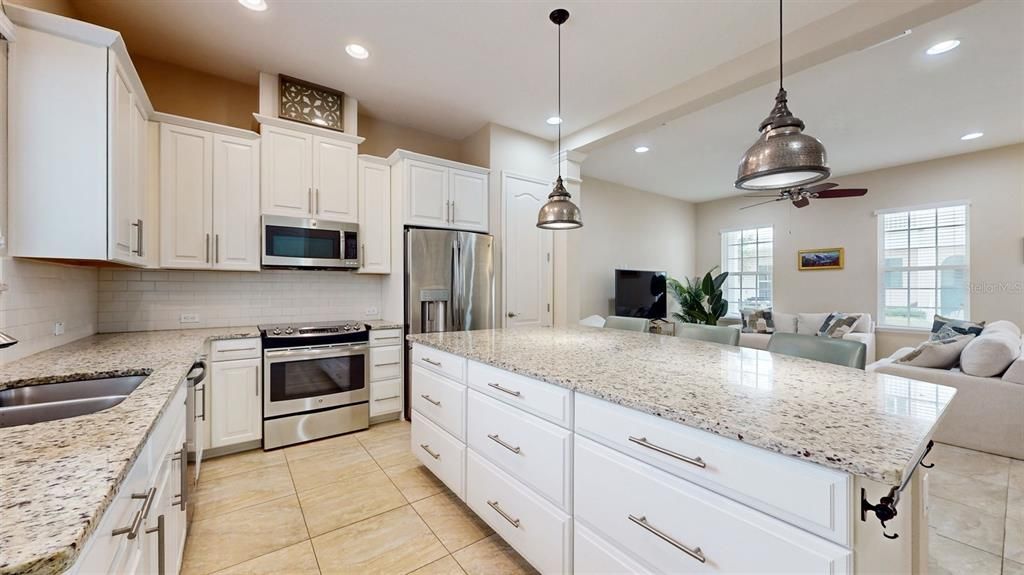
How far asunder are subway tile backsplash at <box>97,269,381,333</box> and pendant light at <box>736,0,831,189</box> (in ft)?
10.7

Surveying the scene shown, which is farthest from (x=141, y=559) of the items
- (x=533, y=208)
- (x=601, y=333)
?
(x=533, y=208)

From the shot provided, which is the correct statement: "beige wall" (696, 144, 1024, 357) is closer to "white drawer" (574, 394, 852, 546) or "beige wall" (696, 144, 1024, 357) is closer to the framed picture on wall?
the framed picture on wall

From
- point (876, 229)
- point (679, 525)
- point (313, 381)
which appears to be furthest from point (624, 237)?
point (679, 525)

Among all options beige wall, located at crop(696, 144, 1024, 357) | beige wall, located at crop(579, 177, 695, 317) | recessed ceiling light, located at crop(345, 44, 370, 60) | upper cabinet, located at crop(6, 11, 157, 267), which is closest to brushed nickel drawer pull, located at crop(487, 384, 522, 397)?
upper cabinet, located at crop(6, 11, 157, 267)

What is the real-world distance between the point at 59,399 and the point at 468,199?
2.95m

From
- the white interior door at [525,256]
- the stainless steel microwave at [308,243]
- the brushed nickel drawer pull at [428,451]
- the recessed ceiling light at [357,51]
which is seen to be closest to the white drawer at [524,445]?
the brushed nickel drawer pull at [428,451]

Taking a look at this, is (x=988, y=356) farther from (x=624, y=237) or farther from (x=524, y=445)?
(x=624, y=237)

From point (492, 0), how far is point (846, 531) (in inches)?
107

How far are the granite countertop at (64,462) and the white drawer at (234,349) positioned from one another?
3.16 feet

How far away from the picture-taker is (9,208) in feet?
5.33

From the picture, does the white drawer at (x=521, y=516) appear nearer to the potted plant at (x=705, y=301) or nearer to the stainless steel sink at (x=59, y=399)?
the stainless steel sink at (x=59, y=399)

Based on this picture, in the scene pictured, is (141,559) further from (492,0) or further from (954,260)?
(954,260)

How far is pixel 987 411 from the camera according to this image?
2.88 meters

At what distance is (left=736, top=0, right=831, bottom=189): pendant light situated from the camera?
143 cm
